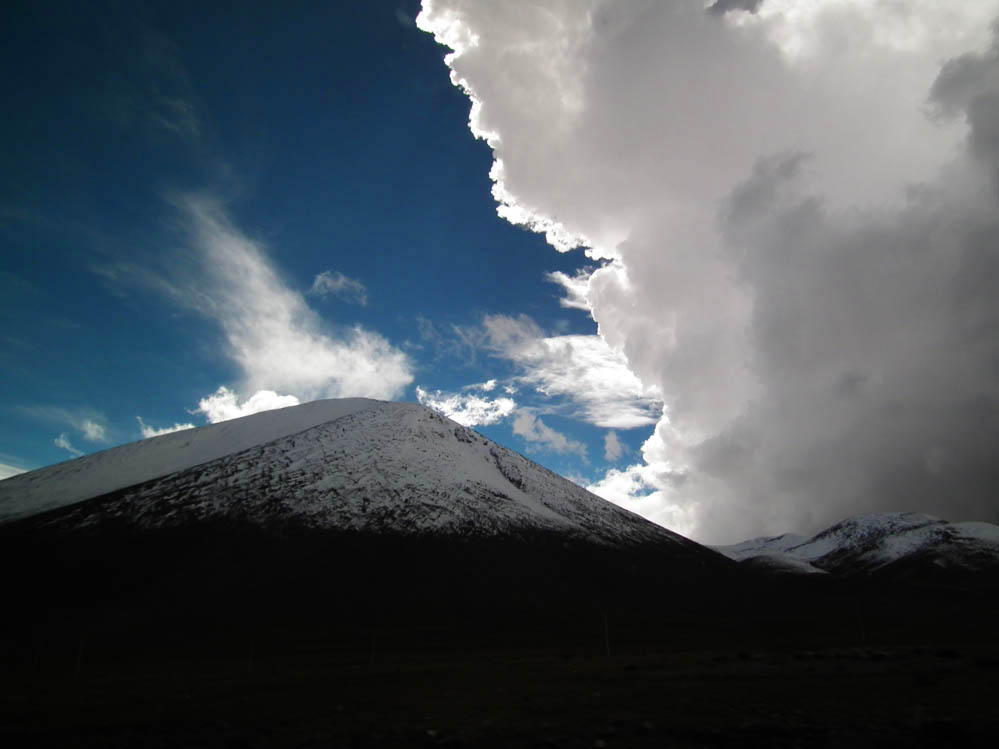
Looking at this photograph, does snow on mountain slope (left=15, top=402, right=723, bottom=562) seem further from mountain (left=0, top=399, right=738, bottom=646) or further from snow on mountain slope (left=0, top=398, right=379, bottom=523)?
snow on mountain slope (left=0, top=398, right=379, bottom=523)

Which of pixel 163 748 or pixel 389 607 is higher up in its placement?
pixel 389 607

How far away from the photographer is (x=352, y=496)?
512ft

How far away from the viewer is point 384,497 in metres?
159

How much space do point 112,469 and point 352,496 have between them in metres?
80.6

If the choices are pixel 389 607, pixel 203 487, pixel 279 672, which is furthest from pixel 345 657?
pixel 203 487

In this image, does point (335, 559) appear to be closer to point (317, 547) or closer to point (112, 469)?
point (317, 547)

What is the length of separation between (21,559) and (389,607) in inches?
2952

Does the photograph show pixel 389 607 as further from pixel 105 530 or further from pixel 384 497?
pixel 105 530

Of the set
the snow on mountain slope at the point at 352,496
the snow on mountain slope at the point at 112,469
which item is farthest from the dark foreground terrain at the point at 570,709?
the snow on mountain slope at the point at 112,469

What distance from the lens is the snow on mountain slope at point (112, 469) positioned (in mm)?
157625

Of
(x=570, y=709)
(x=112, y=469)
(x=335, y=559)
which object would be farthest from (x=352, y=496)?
(x=570, y=709)

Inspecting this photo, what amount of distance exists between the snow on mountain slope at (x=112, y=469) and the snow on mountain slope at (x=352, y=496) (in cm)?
1119

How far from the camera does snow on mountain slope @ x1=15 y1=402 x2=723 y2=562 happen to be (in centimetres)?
14100

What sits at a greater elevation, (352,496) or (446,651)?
(352,496)
